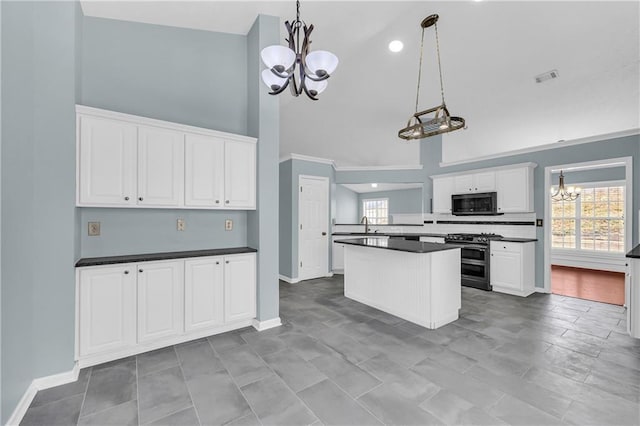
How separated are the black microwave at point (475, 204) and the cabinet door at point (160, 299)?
4.94m

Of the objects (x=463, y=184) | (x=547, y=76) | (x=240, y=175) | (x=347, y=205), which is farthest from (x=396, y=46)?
(x=347, y=205)

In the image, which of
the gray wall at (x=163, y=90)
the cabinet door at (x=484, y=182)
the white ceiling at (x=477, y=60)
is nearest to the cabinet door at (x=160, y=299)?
the gray wall at (x=163, y=90)

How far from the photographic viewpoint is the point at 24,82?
6.41 ft

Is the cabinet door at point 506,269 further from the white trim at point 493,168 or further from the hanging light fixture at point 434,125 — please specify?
the hanging light fixture at point 434,125

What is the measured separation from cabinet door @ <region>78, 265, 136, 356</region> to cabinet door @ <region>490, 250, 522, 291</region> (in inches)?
201

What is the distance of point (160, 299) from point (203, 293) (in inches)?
15.2

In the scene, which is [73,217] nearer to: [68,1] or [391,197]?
[68,1]

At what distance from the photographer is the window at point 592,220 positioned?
6.48 meters

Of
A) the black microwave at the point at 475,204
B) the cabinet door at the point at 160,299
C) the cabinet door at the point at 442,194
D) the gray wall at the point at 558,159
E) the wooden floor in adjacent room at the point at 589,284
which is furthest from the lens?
the cabinet door at the point at 442,194

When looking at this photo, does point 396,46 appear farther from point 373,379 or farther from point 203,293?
point 373,379

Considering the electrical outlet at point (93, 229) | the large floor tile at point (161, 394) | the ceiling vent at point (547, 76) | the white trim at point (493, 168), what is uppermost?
the ceiling vent at point (547, 76)

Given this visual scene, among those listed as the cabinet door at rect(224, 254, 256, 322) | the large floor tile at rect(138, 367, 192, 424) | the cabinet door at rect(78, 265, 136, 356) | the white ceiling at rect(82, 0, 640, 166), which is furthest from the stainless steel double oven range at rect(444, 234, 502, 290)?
the cabinet door at rect(78, 265, 136, 356)

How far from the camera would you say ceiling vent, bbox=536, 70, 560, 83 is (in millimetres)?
4262

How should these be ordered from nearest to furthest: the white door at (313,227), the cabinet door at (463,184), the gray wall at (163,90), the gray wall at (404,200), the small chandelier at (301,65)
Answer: the small chandelier at (301,65)
the gray wall at (163,90)
the cabinet door at (463,184)
the white door at (313,227)
the gray wall at (404,200)
